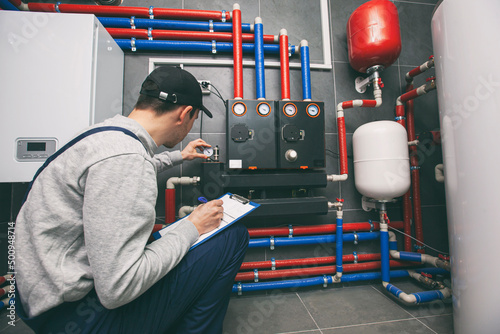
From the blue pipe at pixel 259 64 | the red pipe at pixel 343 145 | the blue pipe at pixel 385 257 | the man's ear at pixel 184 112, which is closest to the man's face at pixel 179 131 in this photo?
the man's ear at pixel 184 112

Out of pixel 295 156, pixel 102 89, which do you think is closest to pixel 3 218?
pixel 102 89

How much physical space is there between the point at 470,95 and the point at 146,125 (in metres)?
1.06

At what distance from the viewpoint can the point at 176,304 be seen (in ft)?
1.84

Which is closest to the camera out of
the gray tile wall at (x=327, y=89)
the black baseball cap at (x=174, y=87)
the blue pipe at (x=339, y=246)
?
the black baseball cap at (x=174, y=87)

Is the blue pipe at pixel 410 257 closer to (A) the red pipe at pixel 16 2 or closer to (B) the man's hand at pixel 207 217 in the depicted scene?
(B) the man's hand at pixel 207 217

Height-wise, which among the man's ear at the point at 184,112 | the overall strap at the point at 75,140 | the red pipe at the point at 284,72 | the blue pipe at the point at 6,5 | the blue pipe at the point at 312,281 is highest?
the blue pipe at the point at 6,5

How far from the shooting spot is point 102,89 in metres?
1.00

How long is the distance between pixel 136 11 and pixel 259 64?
763 millimetres

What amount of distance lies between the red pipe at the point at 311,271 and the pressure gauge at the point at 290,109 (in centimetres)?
84

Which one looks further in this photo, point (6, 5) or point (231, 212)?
point (6, 5)

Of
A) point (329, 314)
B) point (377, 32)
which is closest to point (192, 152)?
point (329, 314)

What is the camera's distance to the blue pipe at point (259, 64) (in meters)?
1.15

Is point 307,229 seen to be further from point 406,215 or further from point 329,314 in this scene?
point 406,215

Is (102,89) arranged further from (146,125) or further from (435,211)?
(435,211)
